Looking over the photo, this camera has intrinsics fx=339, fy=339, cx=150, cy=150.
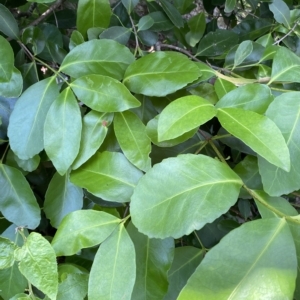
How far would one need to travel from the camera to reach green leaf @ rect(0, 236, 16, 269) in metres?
0.41

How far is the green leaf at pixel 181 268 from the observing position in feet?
1.69

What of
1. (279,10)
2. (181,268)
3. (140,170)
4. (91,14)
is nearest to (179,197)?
(140,170)

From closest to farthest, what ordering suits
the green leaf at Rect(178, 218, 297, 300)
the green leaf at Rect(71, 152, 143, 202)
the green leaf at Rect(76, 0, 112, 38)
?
1. the green leaf at Rect(178, 218, 297, 300)
2. the green leaf at Rect(71, 152, 143, 202)
3. the green leaf at Rect(76, 0, 112, 38)

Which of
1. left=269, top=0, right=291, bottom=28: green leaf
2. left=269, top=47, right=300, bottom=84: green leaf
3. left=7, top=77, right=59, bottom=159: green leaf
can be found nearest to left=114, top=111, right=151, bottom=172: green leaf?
left=7, top=77, right=59, bottom=159: green leaf

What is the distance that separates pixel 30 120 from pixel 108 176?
135 mm

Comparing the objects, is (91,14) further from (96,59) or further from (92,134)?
(92,134)

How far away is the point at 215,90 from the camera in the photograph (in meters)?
0.50

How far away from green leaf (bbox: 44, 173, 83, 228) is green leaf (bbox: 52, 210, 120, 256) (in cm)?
7

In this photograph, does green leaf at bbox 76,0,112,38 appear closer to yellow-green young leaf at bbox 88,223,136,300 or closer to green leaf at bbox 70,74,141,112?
green leaf at bbox 70,74,141,112

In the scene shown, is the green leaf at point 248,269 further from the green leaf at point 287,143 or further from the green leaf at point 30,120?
the green leaf at point 30,120

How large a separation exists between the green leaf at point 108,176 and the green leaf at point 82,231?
0.03 meters

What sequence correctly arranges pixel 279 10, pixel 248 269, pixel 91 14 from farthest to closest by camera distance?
1. pixel 279 10
2. pixel 91 14
3. pixel 248 269

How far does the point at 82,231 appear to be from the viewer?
42 cm

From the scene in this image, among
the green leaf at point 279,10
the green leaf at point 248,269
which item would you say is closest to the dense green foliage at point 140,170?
the green leaf at point 248,269
